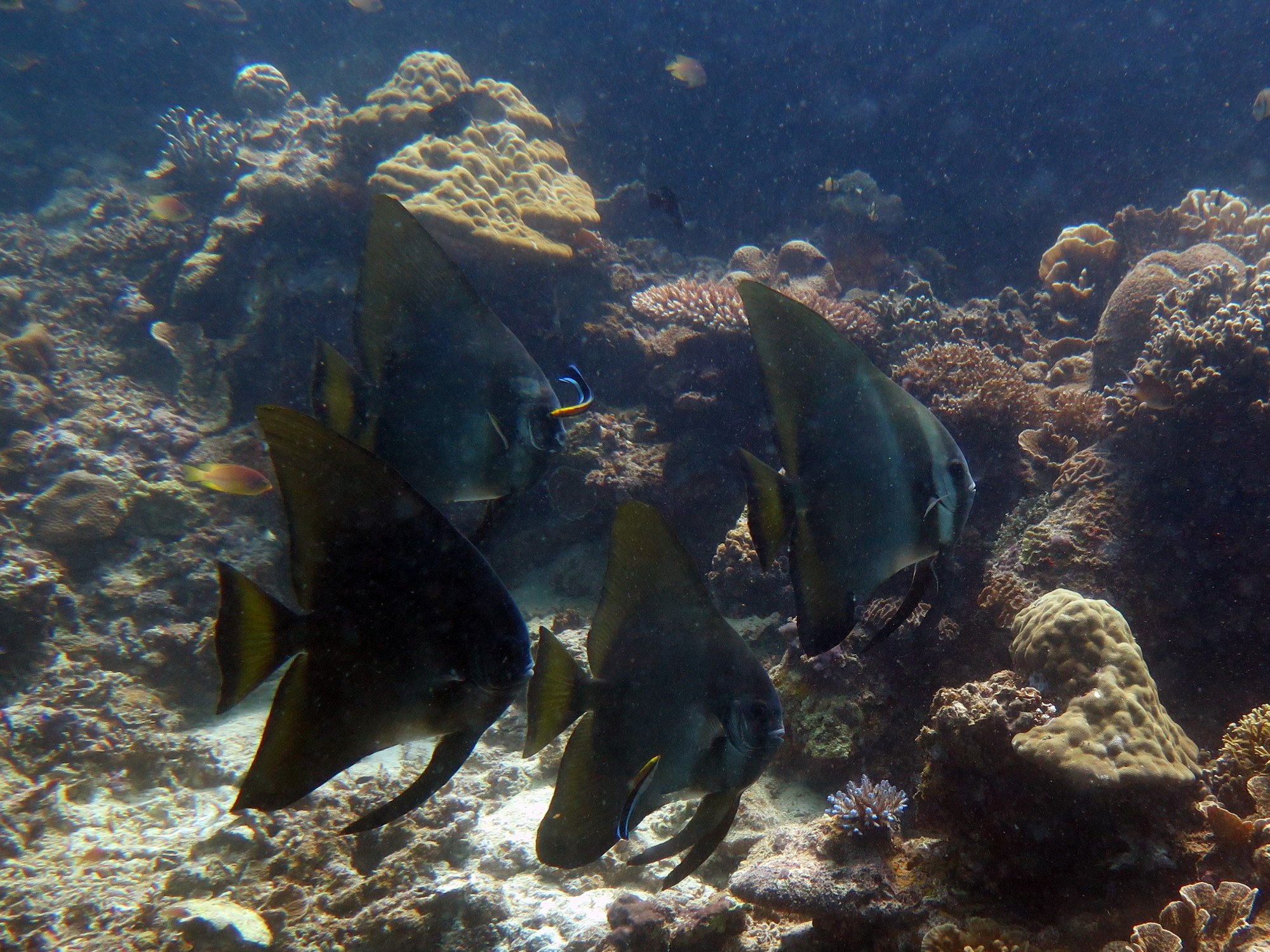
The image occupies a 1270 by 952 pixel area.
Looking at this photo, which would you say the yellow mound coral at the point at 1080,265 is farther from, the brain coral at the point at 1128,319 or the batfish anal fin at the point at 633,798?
the batfish anal fin at the point at 633,798

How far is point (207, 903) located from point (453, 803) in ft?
4.29

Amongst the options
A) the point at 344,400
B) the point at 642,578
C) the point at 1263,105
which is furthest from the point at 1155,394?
the point at 1263,105

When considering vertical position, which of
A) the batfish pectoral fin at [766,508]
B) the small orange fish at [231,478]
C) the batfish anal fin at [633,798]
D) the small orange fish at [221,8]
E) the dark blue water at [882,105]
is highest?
the small orange fish at [221,8]

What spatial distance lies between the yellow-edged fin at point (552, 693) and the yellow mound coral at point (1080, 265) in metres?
10.4

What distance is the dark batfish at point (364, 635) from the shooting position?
4.20 ft

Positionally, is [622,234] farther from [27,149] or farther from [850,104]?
[27,149]

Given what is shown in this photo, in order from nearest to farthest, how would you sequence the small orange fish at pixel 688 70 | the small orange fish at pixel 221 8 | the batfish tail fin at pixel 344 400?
the batfish tail fin at pixel 344 400 < the small orange fish at pixel 688 70 < the small orange fish at pixel 221 8

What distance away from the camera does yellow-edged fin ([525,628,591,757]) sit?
62.7 inches

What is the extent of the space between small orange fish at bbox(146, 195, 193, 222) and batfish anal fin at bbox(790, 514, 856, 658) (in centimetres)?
1395

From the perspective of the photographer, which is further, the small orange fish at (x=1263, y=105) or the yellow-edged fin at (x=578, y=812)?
the small orange fish at (x=1263, y=105)

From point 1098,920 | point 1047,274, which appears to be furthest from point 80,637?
point 1047,274

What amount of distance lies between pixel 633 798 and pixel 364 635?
0.77 m

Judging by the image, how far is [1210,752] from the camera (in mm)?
3441

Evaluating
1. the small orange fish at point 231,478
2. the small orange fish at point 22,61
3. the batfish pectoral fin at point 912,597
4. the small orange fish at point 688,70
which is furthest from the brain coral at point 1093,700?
the small orange fish at point 22,61
